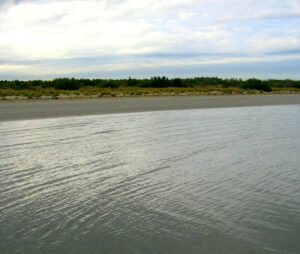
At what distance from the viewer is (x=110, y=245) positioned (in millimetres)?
4047

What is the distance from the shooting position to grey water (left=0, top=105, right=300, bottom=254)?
4.13 m

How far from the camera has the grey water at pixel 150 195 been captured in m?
4.13

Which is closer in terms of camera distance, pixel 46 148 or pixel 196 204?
pixel 196 204

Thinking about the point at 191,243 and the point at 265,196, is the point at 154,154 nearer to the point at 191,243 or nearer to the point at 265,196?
the point at 265,196

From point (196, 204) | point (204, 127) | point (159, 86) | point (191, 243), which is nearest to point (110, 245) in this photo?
point (191, 243)

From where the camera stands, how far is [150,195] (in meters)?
5.71

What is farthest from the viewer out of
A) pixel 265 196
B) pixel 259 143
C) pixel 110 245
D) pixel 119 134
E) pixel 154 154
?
pixel 119 134

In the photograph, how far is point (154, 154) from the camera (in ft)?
28.9

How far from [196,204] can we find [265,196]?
3.39 ft

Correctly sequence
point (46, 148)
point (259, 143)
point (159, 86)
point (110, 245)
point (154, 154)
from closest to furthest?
1. point (110, 245)
2. point (154, 154)
3. point (46, 148)
4. point (259, 143)
5. point (159, 86)

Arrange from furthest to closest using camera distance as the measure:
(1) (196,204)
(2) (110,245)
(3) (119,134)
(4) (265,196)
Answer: (3) (119,134) < (4) (265,196) < (1) (196,204) < (2) (110,245)

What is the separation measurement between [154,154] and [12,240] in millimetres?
4883

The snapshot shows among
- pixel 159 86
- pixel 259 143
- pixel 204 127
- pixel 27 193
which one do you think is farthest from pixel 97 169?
pixel 159 86

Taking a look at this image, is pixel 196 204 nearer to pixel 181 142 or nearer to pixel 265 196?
pixel 265 196
